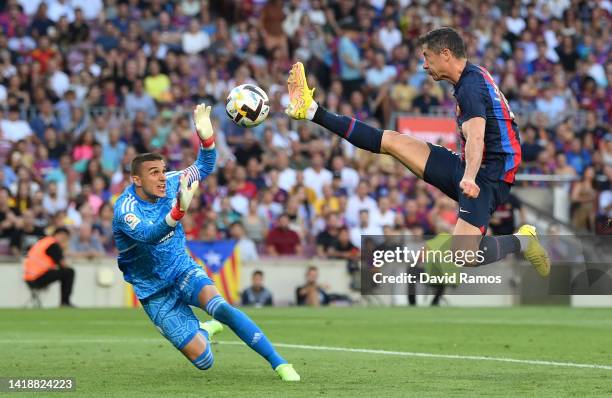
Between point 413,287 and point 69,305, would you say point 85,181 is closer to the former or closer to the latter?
point 69,305

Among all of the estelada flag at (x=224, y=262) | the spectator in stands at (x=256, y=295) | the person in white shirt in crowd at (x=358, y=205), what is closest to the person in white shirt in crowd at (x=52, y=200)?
the estelada flag at (x=224, y=262)

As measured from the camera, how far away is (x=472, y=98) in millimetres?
10172

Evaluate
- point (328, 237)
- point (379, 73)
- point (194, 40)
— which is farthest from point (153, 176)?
point (379, 73)

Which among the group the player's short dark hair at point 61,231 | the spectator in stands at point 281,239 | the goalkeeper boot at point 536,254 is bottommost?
the spectator in stands at point 281,239

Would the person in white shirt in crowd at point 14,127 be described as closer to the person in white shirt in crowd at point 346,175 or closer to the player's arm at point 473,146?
the person in white shirt in crowd at point 346,175

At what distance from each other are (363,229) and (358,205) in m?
0.62

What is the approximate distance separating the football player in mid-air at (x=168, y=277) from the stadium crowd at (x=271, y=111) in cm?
1093

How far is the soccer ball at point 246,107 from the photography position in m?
11.0

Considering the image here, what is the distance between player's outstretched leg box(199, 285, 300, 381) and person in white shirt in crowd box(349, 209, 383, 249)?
1275cm

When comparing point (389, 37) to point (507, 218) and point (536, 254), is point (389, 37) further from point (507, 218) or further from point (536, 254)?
point (536, 254)

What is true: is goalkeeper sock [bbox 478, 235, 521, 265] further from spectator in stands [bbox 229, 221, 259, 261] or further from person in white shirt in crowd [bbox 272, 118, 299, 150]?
person in white shirt in crowd [bbox 272, 118, 299, 150]

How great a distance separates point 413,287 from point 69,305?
5919 millimetres

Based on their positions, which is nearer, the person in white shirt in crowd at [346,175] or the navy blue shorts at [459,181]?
the navy blue shorts at [459,181]

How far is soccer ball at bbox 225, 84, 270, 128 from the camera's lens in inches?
432
